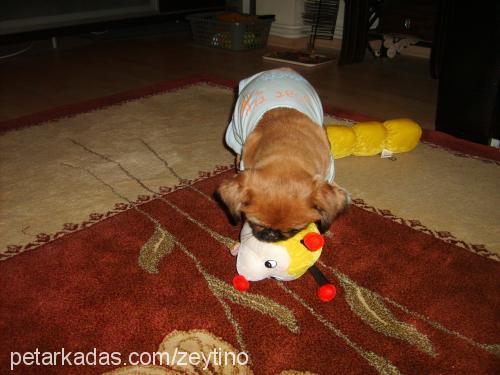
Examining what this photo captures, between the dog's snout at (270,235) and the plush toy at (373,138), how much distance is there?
1.24m

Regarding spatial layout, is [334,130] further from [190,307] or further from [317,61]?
[317,61]

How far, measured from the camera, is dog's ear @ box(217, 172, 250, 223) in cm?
168

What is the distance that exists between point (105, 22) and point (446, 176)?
5.10 m

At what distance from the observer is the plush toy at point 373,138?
109 inches

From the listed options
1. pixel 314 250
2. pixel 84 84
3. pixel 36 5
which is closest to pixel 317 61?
pixel 84 84

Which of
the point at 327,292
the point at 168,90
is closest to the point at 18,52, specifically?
the point at 168,90

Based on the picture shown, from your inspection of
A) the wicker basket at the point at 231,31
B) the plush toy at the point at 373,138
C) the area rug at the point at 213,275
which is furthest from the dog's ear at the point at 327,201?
the wicker basket at the point at 231,31

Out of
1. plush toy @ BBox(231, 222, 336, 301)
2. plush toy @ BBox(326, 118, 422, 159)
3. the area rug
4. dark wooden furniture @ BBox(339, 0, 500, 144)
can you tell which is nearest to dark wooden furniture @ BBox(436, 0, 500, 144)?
dark wooden furniture @ BBox(339, 0, 500, 144)

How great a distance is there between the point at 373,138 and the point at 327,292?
1.41m

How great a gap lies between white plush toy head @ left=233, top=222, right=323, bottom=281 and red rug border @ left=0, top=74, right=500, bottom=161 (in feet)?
6.02

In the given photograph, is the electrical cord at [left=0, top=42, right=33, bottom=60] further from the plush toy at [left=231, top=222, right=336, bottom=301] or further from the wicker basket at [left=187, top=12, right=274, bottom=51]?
the plush toy at [left=231, top=222, right=336, bottom=301]

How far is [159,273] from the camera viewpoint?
1.88 meters

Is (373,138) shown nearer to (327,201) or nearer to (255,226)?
(327,201)

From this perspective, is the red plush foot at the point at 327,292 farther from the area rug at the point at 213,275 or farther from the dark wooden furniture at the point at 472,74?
the dark wooden furniture at the point at 472,74
